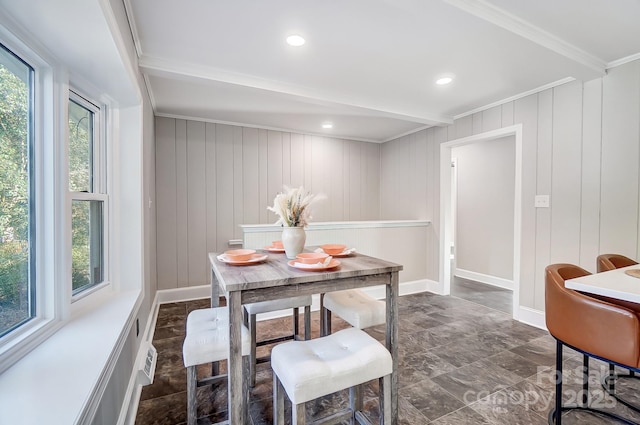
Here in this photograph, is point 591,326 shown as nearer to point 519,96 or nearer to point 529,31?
point 529,31

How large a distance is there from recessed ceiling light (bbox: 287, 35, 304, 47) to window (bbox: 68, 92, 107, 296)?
1356 mm

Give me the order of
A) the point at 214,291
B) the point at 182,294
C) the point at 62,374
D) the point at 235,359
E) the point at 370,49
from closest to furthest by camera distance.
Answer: the point at 62,374 < the point at 235,359 < the point at 214,291 < the point at 370,49 < the point at 182,294

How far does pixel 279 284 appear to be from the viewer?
132 cm

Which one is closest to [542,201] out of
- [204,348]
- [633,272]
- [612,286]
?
[633,272]

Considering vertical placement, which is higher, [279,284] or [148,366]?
[279,284]

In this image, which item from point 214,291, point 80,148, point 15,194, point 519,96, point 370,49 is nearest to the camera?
point 15,194

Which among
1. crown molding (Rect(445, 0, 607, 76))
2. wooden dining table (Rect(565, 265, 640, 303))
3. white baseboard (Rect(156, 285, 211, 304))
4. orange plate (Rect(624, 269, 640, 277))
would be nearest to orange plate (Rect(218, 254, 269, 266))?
wooden dining table (Rect(565, 265, 640, 303))

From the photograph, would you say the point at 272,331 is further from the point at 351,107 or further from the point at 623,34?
the point at 623,34

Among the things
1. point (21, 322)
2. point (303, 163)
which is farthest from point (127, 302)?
point (303, 163)

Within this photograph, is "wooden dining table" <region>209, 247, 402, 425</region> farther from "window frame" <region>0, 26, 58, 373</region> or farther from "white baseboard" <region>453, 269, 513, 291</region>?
"white baseboard" <region>453, 269, 513, 291</region>

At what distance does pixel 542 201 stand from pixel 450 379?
6.80 feet

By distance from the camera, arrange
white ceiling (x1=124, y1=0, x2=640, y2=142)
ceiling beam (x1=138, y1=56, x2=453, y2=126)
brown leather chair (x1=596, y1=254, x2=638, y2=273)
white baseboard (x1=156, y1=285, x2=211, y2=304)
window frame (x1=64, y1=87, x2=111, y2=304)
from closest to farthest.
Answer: window frame (x1=64, y1=87, x2=111, y2=304)
white ceiling (x1=124, y1=0, x2=640, y2=142)
brown leather chair (x1=596, y1=254, x2=638, y2=273)
ceiling beam (x1=138, y1=56, x2=453, y2=126)
white baseboard (x1=156, y1=285, x2=211, y2=304)

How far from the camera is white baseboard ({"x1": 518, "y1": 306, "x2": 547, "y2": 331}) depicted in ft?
9.75

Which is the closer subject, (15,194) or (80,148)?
(15,194)
